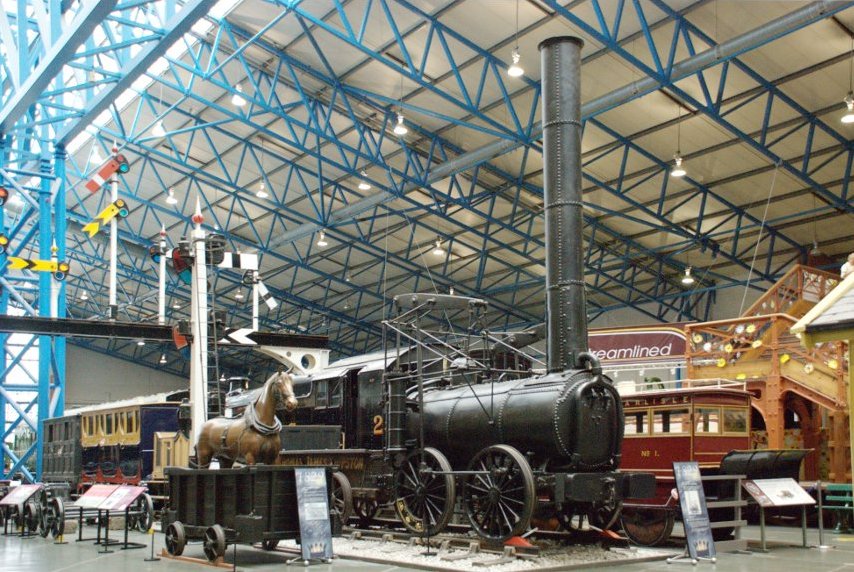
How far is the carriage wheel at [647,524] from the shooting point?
42.4 ft

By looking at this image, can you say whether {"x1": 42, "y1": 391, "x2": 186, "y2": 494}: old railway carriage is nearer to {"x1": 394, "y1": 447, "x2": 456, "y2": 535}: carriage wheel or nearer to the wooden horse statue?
the wooden horse statue

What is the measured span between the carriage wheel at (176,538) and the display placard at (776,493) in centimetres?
796

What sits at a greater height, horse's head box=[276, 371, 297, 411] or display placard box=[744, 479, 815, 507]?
horse's head box=[276, 371, 297, 411]

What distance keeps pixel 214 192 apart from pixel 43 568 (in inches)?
940

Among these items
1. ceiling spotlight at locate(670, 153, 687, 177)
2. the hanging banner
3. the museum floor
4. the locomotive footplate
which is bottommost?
the museum floor

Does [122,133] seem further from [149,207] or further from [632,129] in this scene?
[632,129]

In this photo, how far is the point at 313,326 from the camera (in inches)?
1833

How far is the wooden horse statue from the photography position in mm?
11938

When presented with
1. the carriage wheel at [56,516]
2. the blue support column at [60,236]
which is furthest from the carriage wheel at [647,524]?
the blue support column at [60,236]

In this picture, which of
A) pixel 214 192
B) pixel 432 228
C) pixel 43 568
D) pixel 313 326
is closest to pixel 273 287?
pixel 313 326

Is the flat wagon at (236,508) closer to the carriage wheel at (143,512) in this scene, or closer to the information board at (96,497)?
the information board at (96,497)

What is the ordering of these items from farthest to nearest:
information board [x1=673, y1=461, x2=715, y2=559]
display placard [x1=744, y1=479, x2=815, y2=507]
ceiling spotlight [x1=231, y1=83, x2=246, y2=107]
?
ceiling spotlight [x1=231, y1=83, x2=246, y2=107] < display placard [x1=744, y1=479, x2=815, y2=507] < information board [x1=673, y1=461, x2=715, y2=559]

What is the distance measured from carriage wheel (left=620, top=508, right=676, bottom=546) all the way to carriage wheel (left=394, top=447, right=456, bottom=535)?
3.22 m

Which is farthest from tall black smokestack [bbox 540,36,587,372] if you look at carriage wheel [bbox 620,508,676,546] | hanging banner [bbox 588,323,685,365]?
hanging banner [bbox 588,323,685,365]
